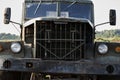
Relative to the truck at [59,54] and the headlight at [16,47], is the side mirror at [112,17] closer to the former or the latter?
the truck at [59,54]

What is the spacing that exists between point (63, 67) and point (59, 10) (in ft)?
7.73

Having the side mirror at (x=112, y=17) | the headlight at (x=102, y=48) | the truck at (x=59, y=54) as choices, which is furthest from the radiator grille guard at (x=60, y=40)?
the side mirror at (x=112, y=17)

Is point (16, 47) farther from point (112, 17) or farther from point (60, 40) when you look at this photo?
point (112, 17)

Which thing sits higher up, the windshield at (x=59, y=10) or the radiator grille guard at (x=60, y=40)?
the windshield at (x=59, y=10)

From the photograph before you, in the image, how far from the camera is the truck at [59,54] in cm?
1076

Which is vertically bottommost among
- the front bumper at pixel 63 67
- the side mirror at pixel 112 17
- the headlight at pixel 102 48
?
the front bumper at pixel 63 67

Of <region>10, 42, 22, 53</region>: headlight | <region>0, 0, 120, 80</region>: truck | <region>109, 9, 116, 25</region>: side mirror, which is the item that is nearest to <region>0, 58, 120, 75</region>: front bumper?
<region>0, 0, 120, 80</region>: truck

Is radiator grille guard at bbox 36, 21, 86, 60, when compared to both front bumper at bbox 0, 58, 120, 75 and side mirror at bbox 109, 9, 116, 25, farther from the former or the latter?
side mirror at bbox 109, 9, 116, 25

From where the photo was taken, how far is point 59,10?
12688 mm

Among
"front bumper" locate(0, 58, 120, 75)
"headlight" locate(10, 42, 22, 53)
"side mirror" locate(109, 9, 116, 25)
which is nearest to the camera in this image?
"front bumper" locate(0, 58, 120, 75)

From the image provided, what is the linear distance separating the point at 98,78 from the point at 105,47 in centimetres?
80

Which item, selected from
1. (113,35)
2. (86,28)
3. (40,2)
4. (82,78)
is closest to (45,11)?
(40,2)

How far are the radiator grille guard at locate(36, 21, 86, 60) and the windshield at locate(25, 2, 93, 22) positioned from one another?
1314 millimetres

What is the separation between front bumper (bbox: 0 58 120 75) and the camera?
10.7m
